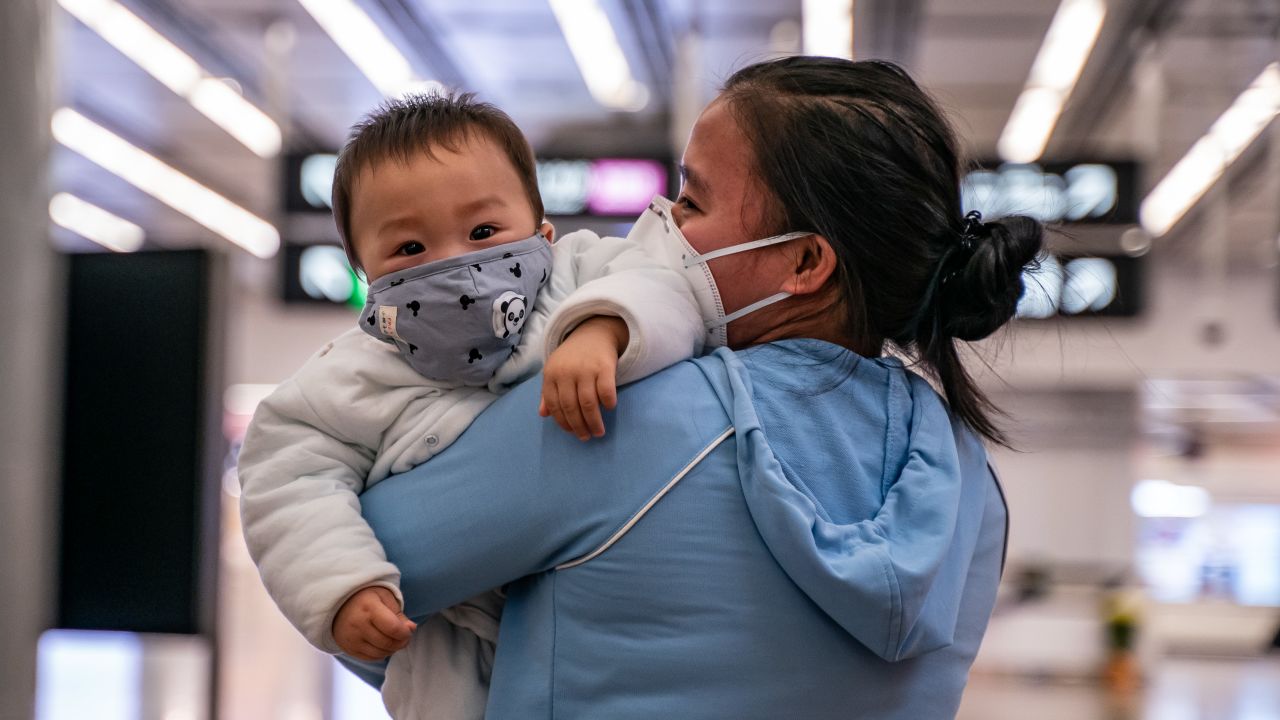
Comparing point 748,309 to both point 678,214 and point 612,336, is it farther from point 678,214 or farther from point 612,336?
point 612,336

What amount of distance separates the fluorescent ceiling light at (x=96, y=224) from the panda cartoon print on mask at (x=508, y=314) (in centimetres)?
1179

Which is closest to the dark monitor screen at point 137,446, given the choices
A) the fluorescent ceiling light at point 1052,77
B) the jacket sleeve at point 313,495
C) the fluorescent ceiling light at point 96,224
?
the jacket sleeve at point 313,495

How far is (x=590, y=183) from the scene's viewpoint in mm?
6062

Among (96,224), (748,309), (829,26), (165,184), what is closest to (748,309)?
(748,309)

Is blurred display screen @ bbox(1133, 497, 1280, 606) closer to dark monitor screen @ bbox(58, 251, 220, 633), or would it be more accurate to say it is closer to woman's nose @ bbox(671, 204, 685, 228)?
dark monitor screen @ bbox(58, 251, 220, 633)

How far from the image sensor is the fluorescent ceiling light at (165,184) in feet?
32.8

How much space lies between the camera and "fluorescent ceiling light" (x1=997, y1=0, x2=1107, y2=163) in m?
7.22

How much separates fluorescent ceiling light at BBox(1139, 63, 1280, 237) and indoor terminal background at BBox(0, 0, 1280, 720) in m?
0.04

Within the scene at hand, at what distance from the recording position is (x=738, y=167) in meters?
1.22

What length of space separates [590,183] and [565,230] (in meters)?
0.28

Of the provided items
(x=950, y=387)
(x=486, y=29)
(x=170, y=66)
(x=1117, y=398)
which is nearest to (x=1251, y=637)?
(x=1117, y=398)

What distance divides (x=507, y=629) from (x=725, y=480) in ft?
0.81

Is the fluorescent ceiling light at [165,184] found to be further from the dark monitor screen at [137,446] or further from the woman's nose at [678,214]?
the woman's nose at [678,214]

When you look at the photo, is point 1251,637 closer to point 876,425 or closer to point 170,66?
point 170,66
